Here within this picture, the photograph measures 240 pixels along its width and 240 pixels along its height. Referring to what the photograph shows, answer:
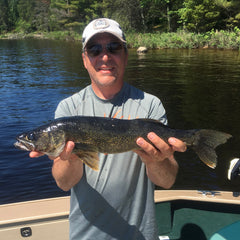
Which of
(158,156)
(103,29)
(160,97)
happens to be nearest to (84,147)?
(158,156)

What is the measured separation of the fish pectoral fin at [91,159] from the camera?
2.89m

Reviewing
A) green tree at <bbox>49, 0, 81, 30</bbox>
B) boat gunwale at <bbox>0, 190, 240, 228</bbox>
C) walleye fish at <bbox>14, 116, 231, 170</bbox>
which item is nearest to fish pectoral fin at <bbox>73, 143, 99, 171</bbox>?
walleye fish at <bbox>14, 116, 231, 170</bbox>

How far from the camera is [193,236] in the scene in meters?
A: 4.55

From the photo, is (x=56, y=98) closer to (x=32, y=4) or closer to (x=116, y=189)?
(x=116, y=189)

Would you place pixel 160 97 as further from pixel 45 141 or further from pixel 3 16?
pixel 3 16

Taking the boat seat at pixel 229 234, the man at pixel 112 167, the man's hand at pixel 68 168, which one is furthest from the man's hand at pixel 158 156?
the boat seat at pixel 229 234

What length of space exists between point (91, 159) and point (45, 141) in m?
0.67

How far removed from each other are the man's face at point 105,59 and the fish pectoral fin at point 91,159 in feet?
2.57

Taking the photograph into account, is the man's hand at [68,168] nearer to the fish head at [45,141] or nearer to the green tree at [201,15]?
the fish head at [45,141]

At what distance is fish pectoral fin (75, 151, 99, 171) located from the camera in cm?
289

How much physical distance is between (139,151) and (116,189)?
19.1 inches

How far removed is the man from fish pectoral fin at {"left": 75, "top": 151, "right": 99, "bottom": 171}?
0.29 feet

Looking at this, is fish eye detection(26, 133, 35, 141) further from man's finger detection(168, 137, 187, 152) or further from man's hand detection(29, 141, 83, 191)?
man's finger detection(168, 137, 187, 152)

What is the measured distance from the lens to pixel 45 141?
322cm
